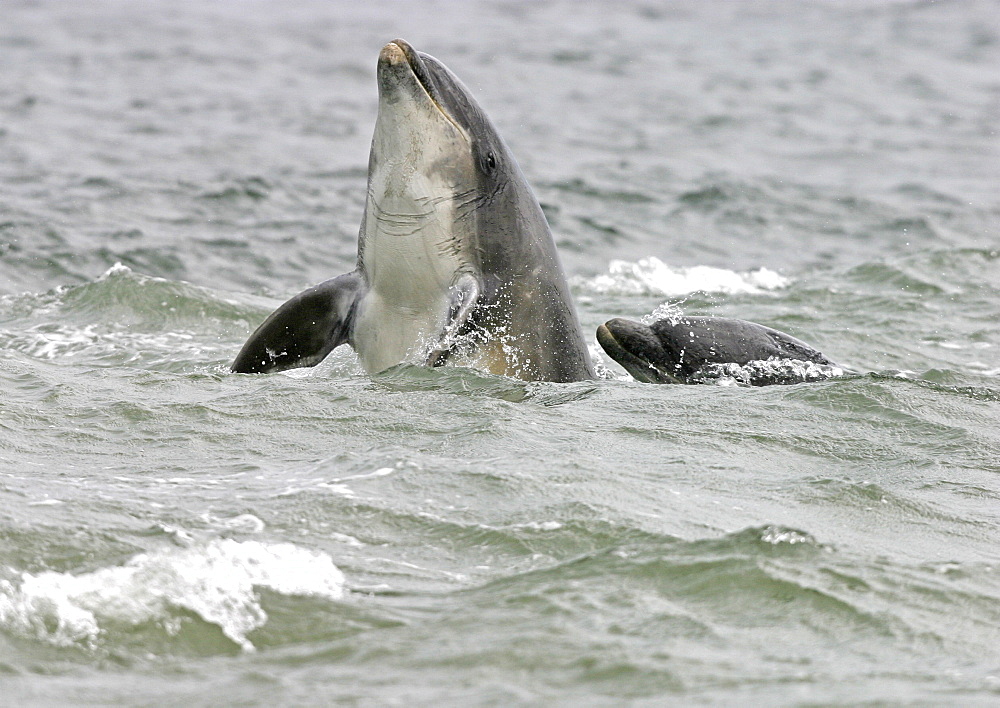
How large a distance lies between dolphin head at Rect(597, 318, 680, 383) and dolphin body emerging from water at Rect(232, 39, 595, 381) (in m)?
0.43

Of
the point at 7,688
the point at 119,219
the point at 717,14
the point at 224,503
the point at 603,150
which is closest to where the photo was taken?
the point at 7,688

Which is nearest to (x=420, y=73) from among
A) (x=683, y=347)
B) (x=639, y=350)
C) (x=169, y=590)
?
(x=639, y=350)

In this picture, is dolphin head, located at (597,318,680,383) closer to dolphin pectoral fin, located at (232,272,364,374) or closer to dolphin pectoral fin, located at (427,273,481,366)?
dolphin pectoral fin, located at (427,273,481,366)

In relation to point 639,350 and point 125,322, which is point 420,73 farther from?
point 125,322

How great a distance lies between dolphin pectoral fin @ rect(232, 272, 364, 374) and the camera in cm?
819

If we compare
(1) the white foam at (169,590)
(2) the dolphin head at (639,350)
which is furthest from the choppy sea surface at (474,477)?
(2) the dolphin head at (639,350)

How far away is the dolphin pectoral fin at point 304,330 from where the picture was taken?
26.9 feet

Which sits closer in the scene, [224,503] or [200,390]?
[224,503]

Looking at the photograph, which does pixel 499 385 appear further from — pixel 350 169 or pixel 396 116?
pixel 350 169

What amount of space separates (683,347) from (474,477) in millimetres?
2784

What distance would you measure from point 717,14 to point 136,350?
30792 millimetres

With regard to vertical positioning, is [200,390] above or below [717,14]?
below

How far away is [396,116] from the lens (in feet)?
26.0

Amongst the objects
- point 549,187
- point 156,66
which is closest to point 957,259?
point 549,187
